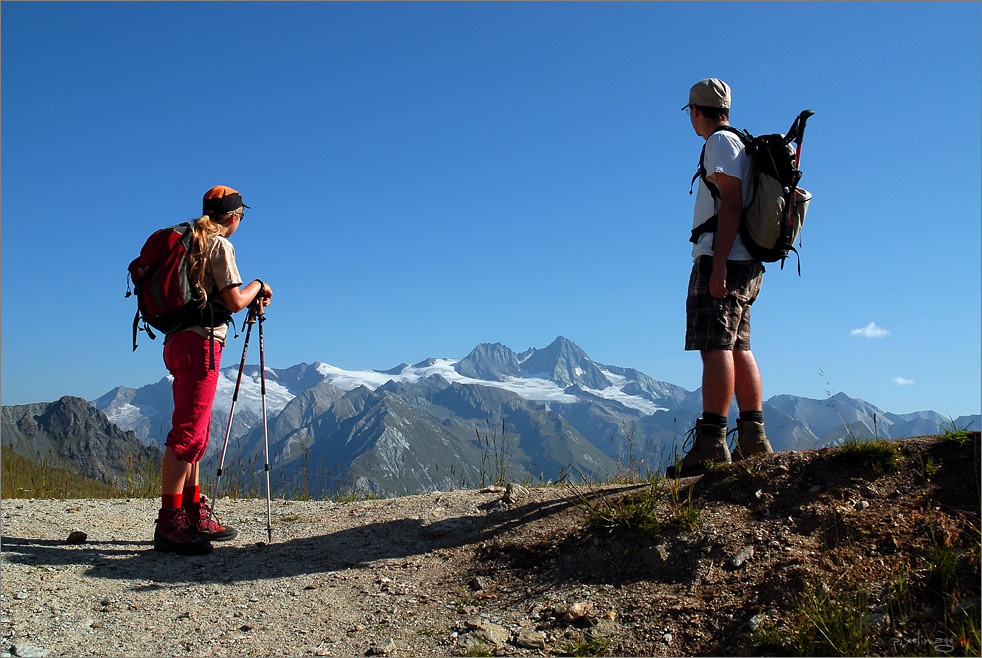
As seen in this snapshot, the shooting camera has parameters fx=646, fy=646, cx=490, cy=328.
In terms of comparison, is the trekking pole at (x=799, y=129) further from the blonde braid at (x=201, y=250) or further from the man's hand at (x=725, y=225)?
the blonde braid at (x=201, y=250)

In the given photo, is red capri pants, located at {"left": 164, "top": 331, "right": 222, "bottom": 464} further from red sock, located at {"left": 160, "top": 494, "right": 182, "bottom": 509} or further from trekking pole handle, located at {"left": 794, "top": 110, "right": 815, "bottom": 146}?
trekking pole handle, located at {"left": 794, "top": 110, "right": 815, "bottom": 146}

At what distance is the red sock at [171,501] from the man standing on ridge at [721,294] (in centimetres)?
419

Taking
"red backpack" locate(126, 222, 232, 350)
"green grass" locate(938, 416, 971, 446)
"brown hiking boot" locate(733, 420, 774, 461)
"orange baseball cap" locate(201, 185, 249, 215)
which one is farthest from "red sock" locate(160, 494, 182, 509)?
"green grass" locate(938, 416, 971, 446)

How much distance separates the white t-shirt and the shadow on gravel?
8.09ft

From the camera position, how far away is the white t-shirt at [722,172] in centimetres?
502

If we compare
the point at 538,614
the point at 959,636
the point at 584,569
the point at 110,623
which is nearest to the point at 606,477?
the point at 584,569

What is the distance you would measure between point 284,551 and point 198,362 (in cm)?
183

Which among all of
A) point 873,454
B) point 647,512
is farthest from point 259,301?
point 873,454

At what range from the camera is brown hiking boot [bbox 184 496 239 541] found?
5742 mm

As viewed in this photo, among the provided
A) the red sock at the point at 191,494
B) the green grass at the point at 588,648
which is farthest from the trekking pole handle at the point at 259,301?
the green grass at the point at 588,648

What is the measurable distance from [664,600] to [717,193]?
10.3ft

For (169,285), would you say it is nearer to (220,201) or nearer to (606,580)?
(220,201)

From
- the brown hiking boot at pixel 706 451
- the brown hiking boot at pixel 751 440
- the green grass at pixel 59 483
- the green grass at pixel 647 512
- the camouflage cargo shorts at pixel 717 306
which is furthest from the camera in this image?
the green grass at pixel 59 483

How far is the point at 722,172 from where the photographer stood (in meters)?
4.98
